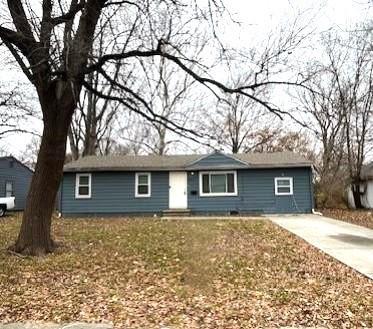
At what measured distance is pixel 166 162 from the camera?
76.1 ft

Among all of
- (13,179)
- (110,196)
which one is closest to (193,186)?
(110,196)

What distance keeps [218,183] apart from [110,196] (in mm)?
5820

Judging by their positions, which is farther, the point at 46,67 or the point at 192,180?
the point at 192,180

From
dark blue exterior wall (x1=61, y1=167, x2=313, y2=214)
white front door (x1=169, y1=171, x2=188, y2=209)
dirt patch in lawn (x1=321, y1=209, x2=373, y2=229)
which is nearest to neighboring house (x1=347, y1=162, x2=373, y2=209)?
dirt patch in lawn (x1=321, y1=209, x2=373, y2=229)

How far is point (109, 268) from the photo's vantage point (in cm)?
817

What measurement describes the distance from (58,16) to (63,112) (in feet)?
6.85

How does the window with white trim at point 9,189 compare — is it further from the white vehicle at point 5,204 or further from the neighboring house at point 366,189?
the neighboring house at point 366,189

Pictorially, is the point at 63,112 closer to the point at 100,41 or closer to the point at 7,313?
the point at 100,41

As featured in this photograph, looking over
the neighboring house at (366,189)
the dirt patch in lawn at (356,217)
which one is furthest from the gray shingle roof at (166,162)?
the neighboring house at (366,189)

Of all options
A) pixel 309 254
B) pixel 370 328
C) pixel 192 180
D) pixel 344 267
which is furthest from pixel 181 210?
pixel 370 328

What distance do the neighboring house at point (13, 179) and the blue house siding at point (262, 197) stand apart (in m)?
14.4

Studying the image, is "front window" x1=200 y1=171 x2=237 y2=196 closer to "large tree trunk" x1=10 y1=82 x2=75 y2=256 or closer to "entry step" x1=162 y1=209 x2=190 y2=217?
"entry step" x1=162 y1=209 x2=190 y2=217

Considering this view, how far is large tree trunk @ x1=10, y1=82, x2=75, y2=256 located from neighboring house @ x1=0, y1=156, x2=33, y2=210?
20.9 m

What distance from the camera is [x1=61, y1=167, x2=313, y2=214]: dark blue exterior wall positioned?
22.0m
